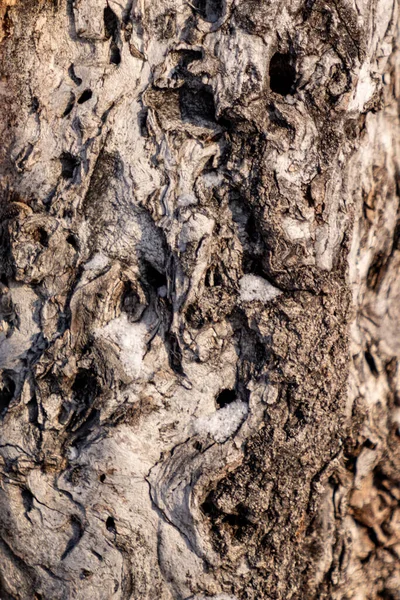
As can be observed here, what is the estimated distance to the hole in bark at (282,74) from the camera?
1.65m

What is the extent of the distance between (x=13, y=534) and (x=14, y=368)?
496 mm

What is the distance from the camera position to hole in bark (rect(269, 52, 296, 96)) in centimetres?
165

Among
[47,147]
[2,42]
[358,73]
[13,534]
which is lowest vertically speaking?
[13,534]

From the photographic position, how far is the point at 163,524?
174 cm

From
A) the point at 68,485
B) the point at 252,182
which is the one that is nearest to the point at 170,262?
the point at 252,182

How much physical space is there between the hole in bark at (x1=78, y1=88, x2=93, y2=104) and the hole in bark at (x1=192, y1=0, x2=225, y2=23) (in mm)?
367

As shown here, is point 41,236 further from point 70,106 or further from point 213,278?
point 213,278

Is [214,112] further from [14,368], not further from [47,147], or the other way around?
[14,368]

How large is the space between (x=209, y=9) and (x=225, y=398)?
1.08m

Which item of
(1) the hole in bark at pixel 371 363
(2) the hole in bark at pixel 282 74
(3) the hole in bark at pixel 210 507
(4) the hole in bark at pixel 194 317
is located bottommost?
(3) the hole in bark at pixel 210 507

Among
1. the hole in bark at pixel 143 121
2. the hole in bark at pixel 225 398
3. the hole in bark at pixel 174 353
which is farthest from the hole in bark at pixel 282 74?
the hole in bark at pixel 225 398

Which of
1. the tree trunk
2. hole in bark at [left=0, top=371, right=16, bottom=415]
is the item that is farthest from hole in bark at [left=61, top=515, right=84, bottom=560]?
hole in bark at [left=0, top=371, right=16, bottom=415]

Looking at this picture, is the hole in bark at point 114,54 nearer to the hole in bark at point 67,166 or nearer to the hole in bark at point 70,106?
the hole in bark at point 70,106

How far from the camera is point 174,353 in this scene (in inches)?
67.1
